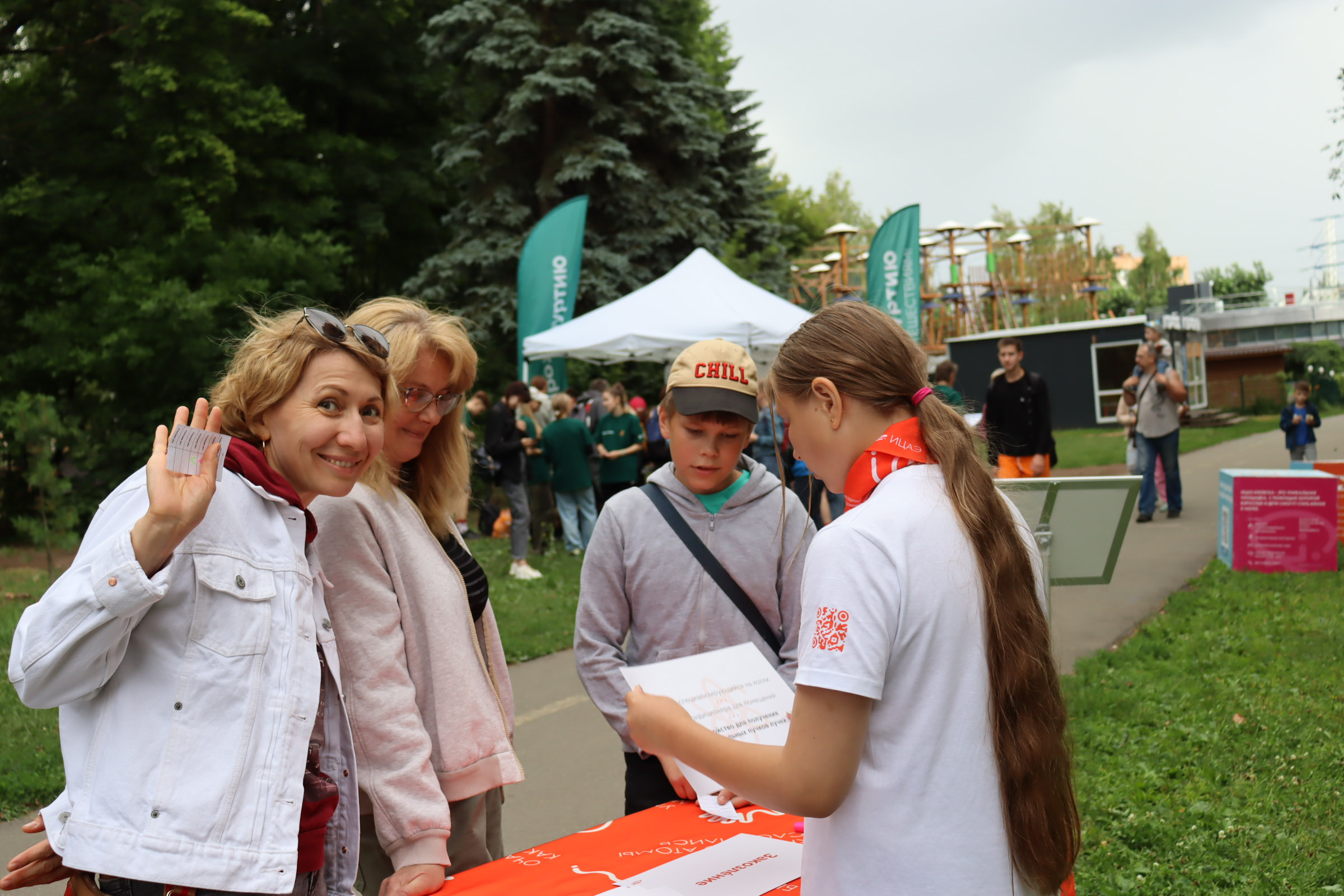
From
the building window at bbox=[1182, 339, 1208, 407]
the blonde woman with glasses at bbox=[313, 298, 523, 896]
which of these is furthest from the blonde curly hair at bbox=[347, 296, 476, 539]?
the building window at bbox=[1182, 339, 1208, 407]

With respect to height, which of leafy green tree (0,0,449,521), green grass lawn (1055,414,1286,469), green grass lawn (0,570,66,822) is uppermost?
leafy green tree (0,0,449,521)

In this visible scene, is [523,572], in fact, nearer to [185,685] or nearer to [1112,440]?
[185,685]

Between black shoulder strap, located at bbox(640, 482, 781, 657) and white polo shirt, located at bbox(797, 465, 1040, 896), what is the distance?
1.17 m

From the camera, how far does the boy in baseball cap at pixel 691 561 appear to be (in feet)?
8.37

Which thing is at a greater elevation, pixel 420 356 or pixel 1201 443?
pixel 420 356

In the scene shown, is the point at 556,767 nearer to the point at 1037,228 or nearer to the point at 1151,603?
the point at 1151,603

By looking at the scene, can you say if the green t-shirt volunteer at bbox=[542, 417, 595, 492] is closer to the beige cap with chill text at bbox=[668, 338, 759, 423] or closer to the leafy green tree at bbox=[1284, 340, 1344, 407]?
the beige cap with chill text at bbox=[668, 338, 759, 423]

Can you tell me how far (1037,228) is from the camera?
6575cm

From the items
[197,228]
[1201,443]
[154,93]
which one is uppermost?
[154,93]

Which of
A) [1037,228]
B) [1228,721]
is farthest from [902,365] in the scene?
[1037,228]

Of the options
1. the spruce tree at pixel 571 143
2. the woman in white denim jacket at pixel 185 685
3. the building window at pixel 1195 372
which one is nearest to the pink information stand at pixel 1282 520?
the woman in white denim jacket at pixel 185 685

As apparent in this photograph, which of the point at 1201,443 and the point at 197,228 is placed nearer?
the point at 197,228

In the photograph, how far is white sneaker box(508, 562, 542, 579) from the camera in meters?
10.2

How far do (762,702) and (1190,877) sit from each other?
2508 millimetres
